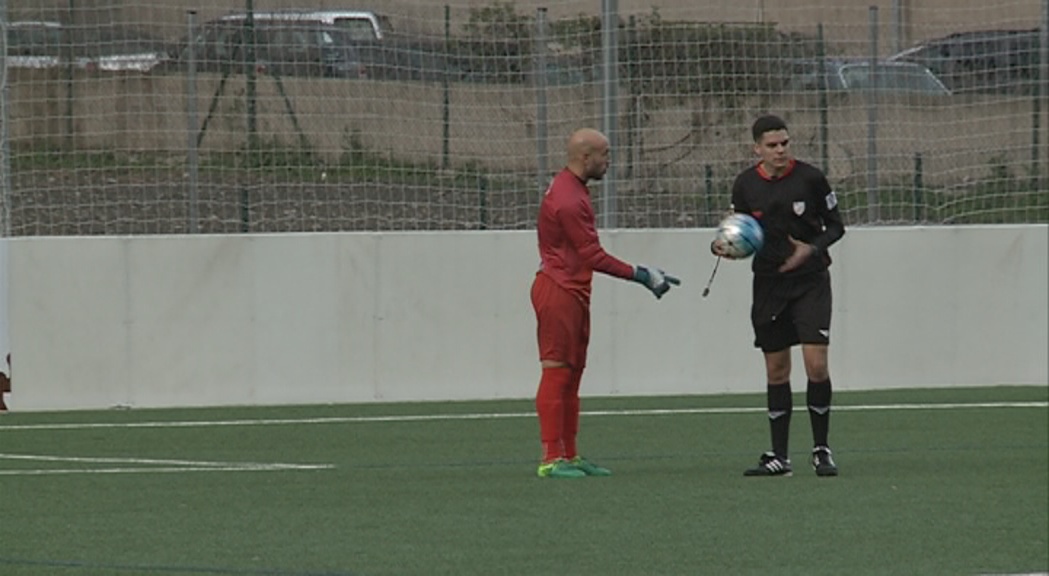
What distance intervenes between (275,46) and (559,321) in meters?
4.49

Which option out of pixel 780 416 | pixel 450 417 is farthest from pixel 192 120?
pixel 780 416

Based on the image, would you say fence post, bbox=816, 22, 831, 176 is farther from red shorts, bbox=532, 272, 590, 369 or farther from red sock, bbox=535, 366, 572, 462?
red sock, bbox=535, 366, 572, 462

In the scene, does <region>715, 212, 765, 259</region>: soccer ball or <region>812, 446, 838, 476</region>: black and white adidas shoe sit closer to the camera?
<region>715, 212, 765, 259</region>: soccer ball

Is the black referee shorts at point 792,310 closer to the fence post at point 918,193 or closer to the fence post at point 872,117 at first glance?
the fence post at point 872,117

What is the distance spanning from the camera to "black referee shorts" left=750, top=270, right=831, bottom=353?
38.7 feet

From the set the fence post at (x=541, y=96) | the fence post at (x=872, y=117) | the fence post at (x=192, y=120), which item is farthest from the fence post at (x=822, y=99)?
the fence post at (x=192, y=120)

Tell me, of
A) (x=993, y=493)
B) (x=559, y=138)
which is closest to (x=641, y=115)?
(x=559, y=138)

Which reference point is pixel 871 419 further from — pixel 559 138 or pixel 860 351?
pixel 559 138

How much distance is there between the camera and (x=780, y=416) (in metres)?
11.9

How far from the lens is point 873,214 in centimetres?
1644

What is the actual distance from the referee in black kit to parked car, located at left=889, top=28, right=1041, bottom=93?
16.8ft

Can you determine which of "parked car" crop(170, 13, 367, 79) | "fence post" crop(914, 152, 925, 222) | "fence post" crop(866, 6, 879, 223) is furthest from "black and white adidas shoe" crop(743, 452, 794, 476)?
"parked car" crop(170, 13, 367, 79)

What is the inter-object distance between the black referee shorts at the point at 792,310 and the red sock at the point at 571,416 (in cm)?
97

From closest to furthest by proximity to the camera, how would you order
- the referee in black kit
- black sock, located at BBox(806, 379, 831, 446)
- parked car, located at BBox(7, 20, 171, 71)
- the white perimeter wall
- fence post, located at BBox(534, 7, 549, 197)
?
the referee in black kit → black sock, located at BBox(806, 379, 831, 446) → the white perimeter wall → parked car, located at BBox(7, 20, 171, 71) → fence post, located at BBox(534, 7, 549, 197)
